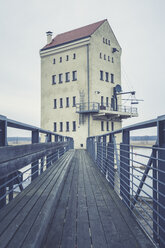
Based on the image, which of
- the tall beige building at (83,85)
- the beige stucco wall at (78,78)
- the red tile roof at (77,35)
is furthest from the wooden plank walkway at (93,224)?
the red tile roof at (77,35)

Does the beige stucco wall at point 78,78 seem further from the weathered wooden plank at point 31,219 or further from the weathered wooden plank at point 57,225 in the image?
the weathered wooden plank at point 31,219

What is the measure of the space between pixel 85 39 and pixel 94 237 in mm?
27318

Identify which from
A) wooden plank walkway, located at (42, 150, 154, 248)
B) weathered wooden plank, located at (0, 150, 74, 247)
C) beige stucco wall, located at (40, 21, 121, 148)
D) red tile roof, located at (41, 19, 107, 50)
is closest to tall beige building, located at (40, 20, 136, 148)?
beige stucco wall, located at (40, 21, 121, 148)

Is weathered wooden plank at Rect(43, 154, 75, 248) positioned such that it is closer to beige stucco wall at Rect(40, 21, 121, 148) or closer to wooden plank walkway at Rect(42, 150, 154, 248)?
wooden plank walkway at Rect(42, 150, 154, 248)

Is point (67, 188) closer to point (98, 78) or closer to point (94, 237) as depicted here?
point (94, 237)

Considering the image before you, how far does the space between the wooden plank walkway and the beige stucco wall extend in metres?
22.2

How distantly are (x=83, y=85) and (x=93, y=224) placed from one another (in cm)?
2508

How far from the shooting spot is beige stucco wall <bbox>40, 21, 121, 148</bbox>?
26.6 m

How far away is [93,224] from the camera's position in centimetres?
276

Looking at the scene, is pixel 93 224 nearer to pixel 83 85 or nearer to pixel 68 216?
pixel 68 216

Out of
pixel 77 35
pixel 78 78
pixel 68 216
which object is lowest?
pixel 68 216

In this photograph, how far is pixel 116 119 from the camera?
2941cm

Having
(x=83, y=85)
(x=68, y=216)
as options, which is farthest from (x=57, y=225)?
(x=83, y=85)

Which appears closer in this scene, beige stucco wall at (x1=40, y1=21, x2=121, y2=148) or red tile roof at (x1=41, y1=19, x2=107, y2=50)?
beige stucco wall at (x1=40, y1=21, x2=121, y2=148)
